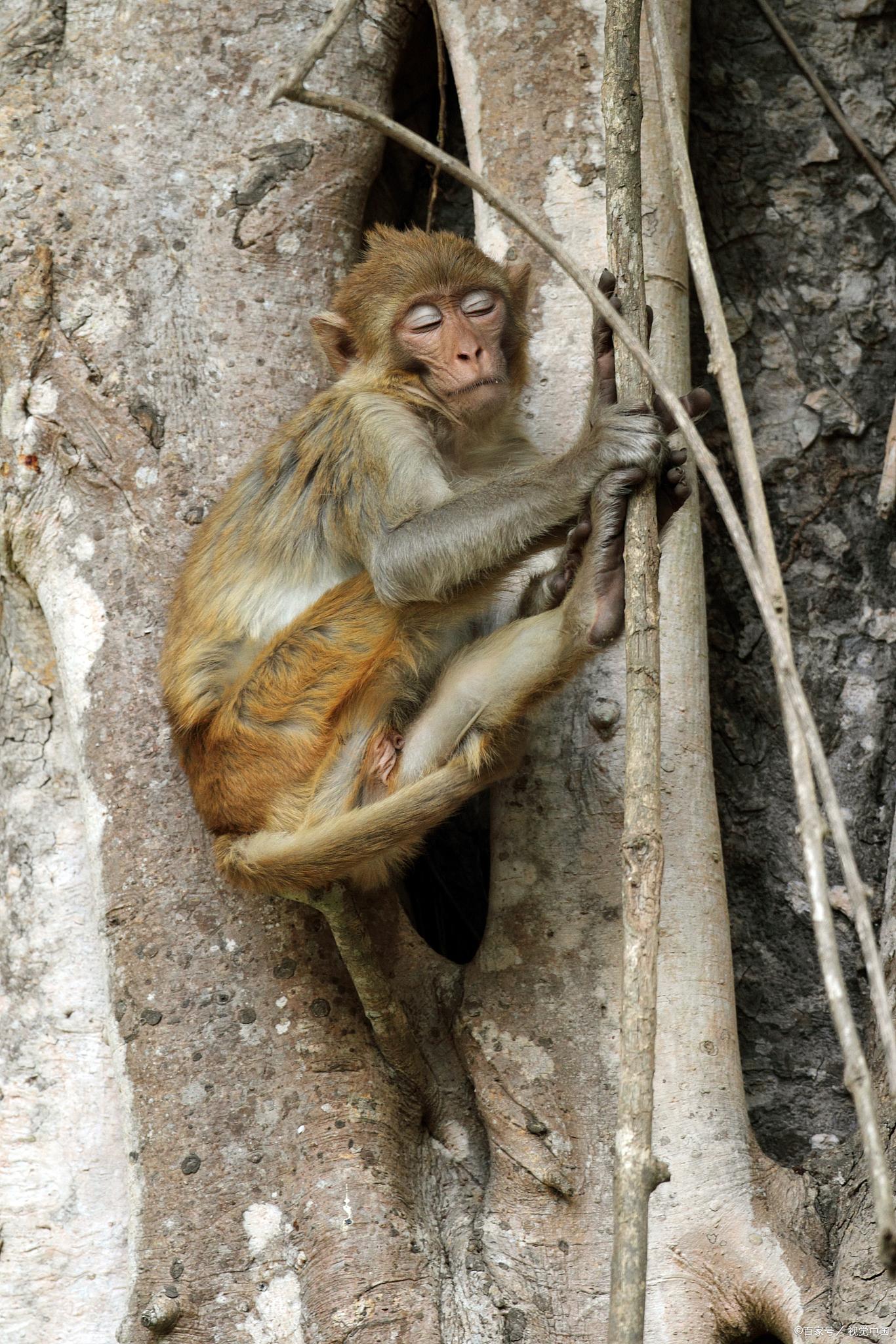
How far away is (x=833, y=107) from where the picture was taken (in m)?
4.10

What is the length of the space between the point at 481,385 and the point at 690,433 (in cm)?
137

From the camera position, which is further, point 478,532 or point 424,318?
point 424,318

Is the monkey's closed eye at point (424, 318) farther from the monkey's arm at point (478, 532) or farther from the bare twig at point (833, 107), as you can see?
the bare twig at point (833, 107)

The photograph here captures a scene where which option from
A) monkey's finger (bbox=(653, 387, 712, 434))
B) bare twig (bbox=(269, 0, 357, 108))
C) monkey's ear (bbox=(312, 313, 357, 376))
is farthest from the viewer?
monkey's ear (bbox=(312, 313, 357, 376))

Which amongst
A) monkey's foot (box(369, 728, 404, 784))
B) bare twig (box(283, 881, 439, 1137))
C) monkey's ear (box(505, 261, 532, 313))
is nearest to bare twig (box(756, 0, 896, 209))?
monkey's ear (box(505, 261, 532, 313))

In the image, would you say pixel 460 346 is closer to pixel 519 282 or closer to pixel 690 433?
pixel 519 282

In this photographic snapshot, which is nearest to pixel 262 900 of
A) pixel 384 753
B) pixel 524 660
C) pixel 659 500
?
pixel 384 753

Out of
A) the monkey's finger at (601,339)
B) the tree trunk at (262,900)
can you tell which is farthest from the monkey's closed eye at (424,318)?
the monkey's finger at (601,339)

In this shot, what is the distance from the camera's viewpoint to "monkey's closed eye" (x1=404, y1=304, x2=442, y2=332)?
3609 millimetres

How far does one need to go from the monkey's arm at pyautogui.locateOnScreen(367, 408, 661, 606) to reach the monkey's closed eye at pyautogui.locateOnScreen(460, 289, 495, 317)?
55cm

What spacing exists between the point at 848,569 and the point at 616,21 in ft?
5.53

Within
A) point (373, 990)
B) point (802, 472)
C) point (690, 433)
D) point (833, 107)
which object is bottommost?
point (373, 990)

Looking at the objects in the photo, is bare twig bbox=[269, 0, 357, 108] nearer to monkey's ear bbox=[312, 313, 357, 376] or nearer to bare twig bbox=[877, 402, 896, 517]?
monkey's ear bbox=[312, 313, 357, 376]

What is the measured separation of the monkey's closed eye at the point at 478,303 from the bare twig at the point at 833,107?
4.31 ft
